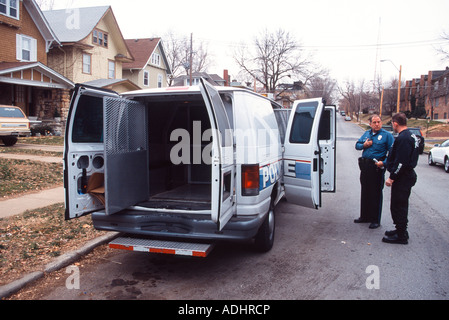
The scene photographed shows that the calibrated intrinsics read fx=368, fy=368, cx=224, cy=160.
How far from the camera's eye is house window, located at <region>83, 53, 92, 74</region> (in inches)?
1142

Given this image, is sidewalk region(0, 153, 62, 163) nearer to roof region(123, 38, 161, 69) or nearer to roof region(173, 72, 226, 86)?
roof region(123, 38, 161, 69)

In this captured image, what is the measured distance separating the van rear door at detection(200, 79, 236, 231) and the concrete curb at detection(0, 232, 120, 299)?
7.31ft

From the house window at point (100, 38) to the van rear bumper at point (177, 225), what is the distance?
2867 centimetres

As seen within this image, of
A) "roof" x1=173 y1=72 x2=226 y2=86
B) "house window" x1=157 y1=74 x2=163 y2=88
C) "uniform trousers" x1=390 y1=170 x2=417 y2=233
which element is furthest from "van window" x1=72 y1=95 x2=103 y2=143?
"roof" x1=173 y1=72 x2=226 y2=86

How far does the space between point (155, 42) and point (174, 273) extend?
3744cm

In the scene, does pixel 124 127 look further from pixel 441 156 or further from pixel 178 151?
pixel 441 156

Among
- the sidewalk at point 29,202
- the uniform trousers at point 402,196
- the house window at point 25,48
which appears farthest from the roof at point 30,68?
the uniform trousers at point 402,196

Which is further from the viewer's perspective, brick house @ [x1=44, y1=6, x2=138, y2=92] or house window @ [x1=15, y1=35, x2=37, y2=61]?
brick house @ [x1=44, y1=6, x2=138, y2=92]

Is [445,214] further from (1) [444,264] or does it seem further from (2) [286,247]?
(2) [286,247]

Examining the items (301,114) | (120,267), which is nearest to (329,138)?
(301,114)

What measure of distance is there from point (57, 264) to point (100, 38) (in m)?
29.5

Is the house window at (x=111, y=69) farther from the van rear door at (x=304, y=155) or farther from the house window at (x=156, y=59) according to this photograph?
the van rear door at (x=304, y=155)

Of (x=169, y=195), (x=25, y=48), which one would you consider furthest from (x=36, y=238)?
(x=25, y=48)

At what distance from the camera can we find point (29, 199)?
7879 millimetres
